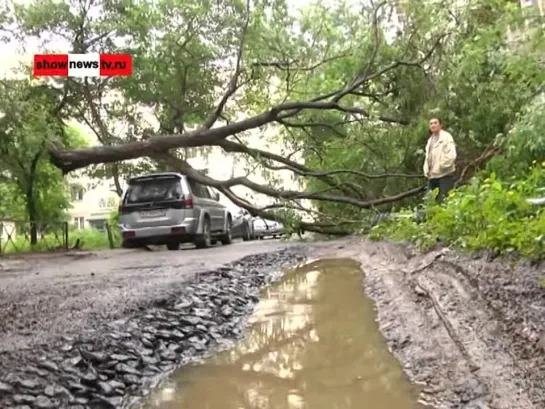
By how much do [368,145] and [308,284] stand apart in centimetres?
839

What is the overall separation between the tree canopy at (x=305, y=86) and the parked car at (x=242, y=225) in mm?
3232

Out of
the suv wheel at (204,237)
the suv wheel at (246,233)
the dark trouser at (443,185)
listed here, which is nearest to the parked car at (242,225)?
the suv wheel at (246,233)

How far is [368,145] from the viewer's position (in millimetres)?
15867

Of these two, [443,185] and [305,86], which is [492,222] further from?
[305,86]

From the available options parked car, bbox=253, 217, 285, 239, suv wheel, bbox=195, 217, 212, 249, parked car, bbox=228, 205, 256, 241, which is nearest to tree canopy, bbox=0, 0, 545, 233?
→ suv wheel, bbox=195, 217, 212, 249

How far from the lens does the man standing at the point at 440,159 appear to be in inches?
380

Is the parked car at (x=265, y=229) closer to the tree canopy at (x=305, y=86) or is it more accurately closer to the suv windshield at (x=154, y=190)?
the tree canopy at (x=305, y=86)

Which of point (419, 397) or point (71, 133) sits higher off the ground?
point (71, 133)

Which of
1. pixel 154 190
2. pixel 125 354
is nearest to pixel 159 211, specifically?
pixel 154 190

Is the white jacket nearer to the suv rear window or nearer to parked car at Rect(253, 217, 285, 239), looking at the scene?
the suv rear window

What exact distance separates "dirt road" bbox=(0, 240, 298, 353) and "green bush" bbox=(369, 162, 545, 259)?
3.10 m

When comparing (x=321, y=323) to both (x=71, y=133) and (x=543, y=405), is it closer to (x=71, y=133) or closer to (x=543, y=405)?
(x=543, y=405)

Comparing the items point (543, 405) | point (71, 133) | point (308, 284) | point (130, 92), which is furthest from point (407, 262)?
point (71, 133)

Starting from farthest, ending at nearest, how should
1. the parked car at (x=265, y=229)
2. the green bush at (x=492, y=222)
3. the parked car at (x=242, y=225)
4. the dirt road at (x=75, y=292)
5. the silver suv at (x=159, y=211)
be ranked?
the parked car at (x=265, y=229) → the parked car at (x=242, y=225) → the silver suv at (x=159, y=211) → the dirt road at (x=75, y=292) → the green bush at (x=492, y=222)
